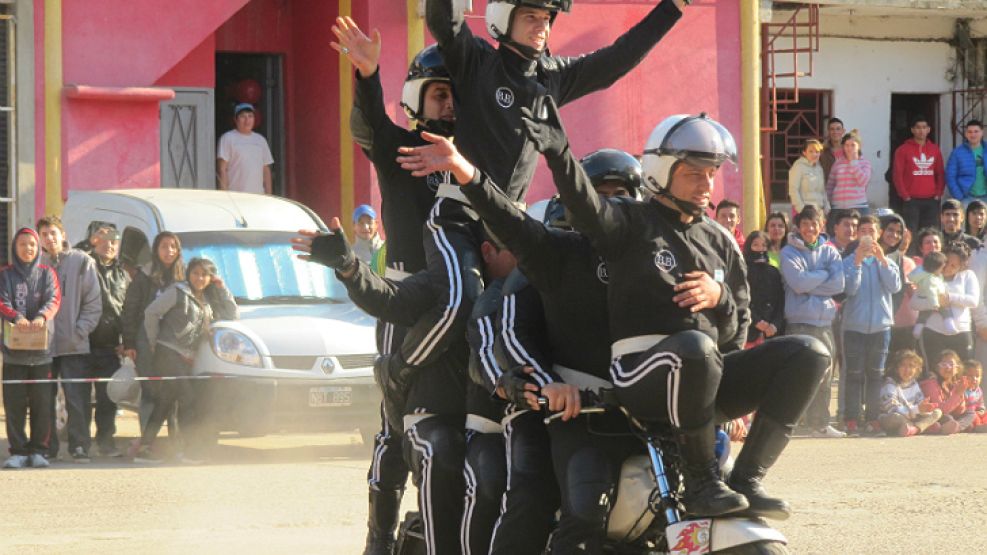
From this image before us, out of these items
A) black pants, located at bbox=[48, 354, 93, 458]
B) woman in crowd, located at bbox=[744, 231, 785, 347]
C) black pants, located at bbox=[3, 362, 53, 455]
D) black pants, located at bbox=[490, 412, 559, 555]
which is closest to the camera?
black pants, located at bbox=[490, 412, 559, 555]

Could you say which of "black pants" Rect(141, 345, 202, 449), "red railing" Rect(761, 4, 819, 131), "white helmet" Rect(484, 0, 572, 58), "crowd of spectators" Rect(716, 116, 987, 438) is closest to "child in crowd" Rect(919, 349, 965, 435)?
"crowd of spectators" Rect(716, 116, 987, 438)

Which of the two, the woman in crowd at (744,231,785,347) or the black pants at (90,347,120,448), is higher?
the woman in crowd at (744,231,785,347)

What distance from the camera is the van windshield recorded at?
48.0 feet

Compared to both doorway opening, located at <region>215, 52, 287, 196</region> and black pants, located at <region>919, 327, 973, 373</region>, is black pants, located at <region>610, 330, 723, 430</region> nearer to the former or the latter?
black pants, located at <region>919, 327, 973, 373</region>

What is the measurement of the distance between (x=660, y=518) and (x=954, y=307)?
10.8 metres

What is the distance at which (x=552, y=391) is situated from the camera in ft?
19.5

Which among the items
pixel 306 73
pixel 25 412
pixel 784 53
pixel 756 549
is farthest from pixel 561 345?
pixel 784 53

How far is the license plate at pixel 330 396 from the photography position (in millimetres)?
13469

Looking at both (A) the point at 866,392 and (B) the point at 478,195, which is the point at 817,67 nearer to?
(A) the point at 866,392

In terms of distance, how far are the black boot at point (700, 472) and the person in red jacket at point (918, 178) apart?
53.9 feet

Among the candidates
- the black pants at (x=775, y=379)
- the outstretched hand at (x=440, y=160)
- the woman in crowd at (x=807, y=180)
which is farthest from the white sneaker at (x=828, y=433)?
the outstretched hand at (x=440, y=160)

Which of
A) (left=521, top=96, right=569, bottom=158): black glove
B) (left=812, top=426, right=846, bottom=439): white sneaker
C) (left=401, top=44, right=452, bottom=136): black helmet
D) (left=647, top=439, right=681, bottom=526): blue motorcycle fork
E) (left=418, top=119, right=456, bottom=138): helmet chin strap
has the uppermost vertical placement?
(left=401, top=44, right=452, bottom=136): black helmet

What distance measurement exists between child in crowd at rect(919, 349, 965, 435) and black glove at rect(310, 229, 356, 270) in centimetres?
991

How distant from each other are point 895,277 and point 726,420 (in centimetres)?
996
